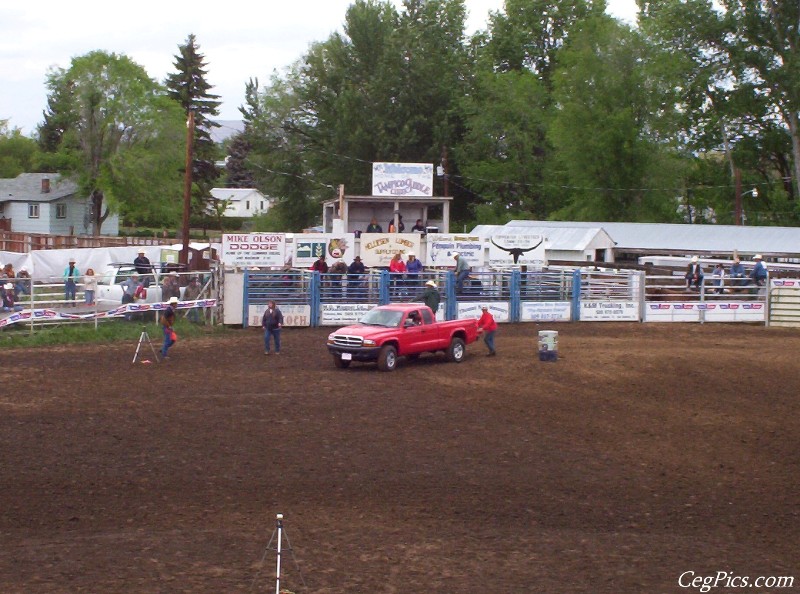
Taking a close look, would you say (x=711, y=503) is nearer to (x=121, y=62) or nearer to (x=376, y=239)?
(x=376, y=239)

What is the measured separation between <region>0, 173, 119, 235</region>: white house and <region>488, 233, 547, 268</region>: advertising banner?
48.0 meters

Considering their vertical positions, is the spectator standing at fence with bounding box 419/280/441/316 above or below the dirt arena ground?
above

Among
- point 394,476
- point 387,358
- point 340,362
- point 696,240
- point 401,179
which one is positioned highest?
point 401,179

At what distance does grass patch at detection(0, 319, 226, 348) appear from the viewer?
85.2ft

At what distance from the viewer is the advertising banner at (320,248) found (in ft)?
113

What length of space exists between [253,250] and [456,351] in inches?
438

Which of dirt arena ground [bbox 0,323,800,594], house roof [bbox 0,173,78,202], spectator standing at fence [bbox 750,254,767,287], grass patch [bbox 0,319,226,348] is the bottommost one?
dirt arena ground [bbox 0,323,800,594]

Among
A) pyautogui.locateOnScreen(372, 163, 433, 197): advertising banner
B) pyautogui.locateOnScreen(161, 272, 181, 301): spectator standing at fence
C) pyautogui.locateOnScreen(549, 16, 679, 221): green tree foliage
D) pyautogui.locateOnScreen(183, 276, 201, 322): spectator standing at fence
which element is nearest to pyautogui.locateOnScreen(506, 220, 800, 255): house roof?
pyautogui.locateOnScreen(549, 16, 679, 221): green tree foliage

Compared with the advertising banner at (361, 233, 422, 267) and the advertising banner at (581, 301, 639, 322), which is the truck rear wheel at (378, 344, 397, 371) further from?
the advertising banner at (361, 233, 422, 267)

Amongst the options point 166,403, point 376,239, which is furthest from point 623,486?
point 376,239

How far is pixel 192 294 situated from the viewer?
29938 millimetres

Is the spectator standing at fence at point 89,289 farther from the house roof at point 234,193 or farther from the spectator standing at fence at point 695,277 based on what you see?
the house roof at point 234,193

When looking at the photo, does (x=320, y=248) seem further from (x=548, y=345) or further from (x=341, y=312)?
(x=548, y=345)

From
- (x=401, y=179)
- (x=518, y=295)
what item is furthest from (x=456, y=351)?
(x=401, y=179)
